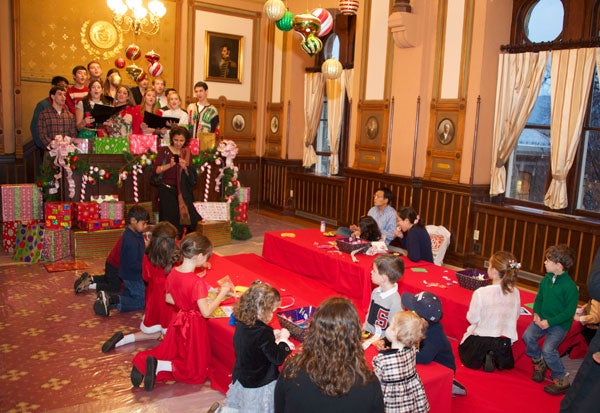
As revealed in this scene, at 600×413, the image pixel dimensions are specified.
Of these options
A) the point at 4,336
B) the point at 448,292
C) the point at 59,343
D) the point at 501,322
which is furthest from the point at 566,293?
the point at 4,336

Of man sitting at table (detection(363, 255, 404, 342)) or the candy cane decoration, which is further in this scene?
the candy cane decoration

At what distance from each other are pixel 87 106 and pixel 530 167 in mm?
6851

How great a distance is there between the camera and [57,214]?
7914 millimetres

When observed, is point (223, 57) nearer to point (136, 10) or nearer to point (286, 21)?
point (136, 10)

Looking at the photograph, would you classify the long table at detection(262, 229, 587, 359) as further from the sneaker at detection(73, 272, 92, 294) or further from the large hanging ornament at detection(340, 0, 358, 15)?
the large hanging ornament at detection(340, 0, 358, 15)

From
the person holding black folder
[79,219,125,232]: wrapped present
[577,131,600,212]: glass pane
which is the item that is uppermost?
the person holding black folder

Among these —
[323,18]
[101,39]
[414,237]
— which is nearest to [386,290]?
[414,237]

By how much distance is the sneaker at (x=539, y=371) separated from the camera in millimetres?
4691

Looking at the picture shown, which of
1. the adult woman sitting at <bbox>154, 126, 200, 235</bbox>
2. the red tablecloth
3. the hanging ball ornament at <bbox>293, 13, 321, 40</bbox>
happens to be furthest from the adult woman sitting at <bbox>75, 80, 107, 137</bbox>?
the hanging ball ornament at <bbox>293, 13, 321, 40</bbox>

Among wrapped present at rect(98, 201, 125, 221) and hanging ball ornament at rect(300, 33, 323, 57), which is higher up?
hanging ball ornament at rect(300, 33, 323, 57)

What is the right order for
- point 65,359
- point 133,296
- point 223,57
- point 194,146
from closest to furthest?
point 65,359
point 133,296
point 194,146
point 223,57

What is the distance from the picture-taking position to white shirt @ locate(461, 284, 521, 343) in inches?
180

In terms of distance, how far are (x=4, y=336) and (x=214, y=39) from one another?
9460 millimetres

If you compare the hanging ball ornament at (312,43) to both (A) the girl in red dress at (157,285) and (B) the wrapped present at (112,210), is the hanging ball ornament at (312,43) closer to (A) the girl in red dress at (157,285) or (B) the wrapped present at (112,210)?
(A) the girl in red dress at (157,285)
